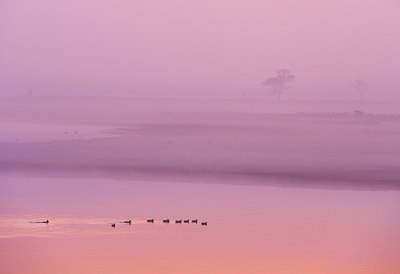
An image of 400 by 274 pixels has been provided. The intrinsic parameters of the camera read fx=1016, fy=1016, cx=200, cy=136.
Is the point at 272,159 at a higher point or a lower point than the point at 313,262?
higher

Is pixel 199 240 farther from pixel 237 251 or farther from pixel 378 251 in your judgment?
pixel 378 251

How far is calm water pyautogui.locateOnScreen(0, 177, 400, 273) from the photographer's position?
368 inches

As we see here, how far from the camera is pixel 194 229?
10.9 metres

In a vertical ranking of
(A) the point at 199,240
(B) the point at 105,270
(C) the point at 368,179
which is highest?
(C) the point at 368,179

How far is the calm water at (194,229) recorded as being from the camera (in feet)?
30.7

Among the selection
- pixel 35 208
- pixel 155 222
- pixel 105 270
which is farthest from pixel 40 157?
pixel 105 270

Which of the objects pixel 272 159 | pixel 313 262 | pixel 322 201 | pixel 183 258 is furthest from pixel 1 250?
pixel 272 159

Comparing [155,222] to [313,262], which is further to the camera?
[155,222]

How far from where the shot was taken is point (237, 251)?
9.89 meters

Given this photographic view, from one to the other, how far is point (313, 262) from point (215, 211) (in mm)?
2302

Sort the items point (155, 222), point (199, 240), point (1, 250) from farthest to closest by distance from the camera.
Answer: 1. point (155, 222)
2. point (199, 240)
3. point (1, 250)

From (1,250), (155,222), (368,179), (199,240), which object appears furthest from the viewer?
(368,179)

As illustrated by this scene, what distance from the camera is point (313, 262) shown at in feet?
31.7

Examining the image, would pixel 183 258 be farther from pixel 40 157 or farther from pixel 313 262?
pixel 40 157
